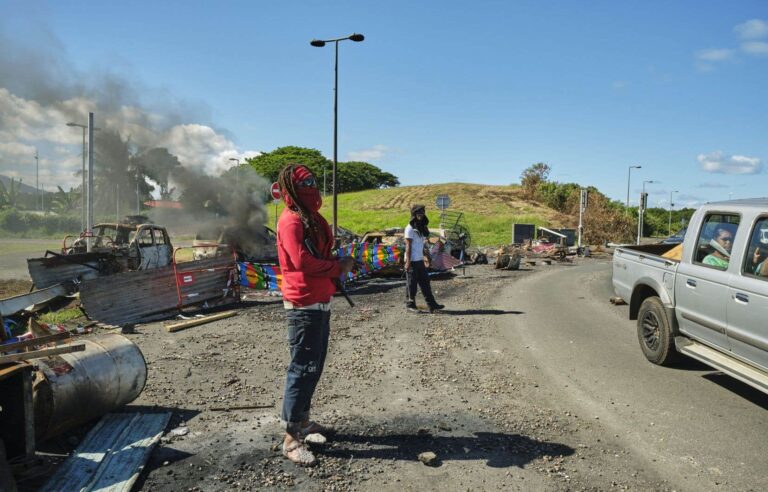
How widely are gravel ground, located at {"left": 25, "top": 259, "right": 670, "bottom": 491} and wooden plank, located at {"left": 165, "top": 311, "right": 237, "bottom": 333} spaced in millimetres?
164

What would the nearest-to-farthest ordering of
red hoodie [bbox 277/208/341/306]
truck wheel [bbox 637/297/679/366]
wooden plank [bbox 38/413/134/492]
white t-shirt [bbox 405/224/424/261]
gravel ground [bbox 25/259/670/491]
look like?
1. wooden plank [bbox 38/413/134/492]
2. gravel ground [bbox 25/259/670/491]
3. red hoodie [bbox 277/208/341/306]
4. truck wheel [bbox 637/297/679/366]
5. white t-shirt [bbox 405/224/424/261]

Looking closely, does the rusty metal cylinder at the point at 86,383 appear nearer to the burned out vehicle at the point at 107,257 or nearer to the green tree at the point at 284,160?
the burned out vehicle at the point at 107,257

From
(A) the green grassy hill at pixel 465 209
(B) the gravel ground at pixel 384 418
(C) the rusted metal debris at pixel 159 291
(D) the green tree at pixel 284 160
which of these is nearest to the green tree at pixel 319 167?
(D) the green tree at pixel 284 160

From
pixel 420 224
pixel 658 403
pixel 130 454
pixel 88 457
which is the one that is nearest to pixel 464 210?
pixel 420 224

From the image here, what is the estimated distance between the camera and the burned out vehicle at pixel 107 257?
33.4 ft

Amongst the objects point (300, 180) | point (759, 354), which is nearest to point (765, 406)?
point (759, 354)

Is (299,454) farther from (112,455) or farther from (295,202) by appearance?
(295,202)

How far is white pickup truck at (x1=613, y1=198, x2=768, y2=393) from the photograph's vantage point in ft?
14.2

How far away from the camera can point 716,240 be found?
201 inches

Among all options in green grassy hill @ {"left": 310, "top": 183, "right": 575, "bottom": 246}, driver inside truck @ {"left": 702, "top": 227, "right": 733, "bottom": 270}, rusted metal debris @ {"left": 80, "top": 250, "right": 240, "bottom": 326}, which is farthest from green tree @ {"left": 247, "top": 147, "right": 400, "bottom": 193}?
driver inside truck @ {"left": 702, "top": 227, "right": 733, "bottom": 270}

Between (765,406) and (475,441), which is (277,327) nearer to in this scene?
(475,441)

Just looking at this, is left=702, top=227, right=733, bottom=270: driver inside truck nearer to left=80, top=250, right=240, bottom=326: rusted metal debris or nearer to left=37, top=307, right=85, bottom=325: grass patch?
left=80, top=250, right=240, bottom=326: rusted metal debris

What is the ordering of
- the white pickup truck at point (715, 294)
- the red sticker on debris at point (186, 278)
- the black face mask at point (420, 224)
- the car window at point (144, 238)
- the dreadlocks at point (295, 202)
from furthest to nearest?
1. the car window at point (144, 238)
2. the red sticker on debris at point (186, 278)
3. the black face mask at point (420, 224)
4. the white pickup truck at point (715, 294)
5. the dreadlocks at point (295, 202)

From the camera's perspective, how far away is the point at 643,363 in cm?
605
